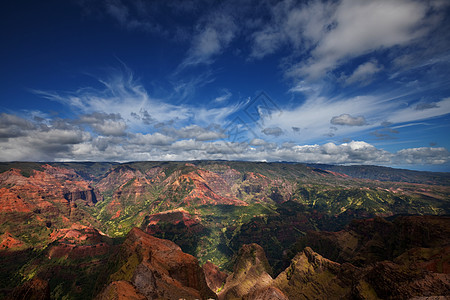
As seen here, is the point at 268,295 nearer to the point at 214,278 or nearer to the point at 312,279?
the point at 312,279

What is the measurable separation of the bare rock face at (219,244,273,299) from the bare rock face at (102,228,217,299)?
114ft

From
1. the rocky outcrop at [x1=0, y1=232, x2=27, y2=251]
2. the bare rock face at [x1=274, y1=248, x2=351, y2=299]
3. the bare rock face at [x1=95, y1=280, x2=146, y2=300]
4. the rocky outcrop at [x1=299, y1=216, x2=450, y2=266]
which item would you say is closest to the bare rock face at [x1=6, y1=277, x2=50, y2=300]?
the bare rock face at [x1=95, y1=280, x2=146, y2=300]

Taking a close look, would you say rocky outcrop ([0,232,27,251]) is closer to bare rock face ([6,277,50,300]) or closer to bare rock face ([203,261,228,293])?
bare rock face ([203,261,228,293])

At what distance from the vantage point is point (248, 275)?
90.9 metres

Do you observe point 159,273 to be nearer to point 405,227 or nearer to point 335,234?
point 405,227

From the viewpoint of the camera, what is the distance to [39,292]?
44688mm

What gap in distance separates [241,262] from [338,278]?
52862 mm

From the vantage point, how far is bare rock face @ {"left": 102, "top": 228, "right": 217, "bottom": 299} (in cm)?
3684

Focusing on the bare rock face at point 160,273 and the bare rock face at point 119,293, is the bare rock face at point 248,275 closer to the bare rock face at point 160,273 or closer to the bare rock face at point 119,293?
the bare rock face at point 160,273

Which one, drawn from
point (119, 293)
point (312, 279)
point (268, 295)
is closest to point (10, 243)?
point (119, 293)

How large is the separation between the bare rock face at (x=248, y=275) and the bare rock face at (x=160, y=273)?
114 ft

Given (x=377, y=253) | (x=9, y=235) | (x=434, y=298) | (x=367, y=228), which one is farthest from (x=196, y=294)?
(x=9, y=235)

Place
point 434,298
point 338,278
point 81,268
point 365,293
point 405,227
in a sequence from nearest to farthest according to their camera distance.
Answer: point 434,298 < point 365,293 < point 338,278 < point 405,227 < point 81,268

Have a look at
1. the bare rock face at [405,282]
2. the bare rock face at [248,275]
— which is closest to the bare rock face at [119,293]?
the bare rock face at [405,282]
